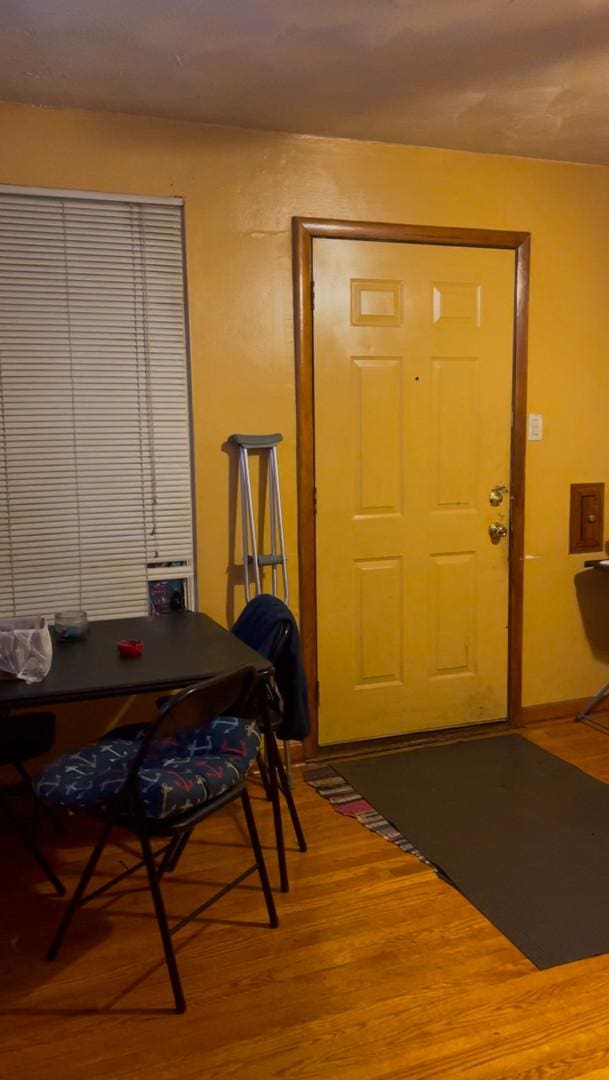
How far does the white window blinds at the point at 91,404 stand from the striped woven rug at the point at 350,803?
37.3 inches

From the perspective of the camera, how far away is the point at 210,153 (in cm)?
298

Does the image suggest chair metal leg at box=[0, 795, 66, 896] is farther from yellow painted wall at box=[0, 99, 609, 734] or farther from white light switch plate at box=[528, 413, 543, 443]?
white light switch plate at box=[528, 413, 543, 443]

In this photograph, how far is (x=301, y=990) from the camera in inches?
77.3

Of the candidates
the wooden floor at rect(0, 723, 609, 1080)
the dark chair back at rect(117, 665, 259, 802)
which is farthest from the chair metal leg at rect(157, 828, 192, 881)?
the dark chair back at rect(117, 665, 259, 802)

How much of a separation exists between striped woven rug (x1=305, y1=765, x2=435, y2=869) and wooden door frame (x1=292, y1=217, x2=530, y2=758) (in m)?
0.15

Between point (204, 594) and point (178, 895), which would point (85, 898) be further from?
point (204, 594)

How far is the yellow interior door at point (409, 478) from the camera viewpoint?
3.25 meters

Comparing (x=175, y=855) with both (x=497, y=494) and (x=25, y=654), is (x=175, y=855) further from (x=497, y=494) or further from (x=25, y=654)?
(x=497, y=494)

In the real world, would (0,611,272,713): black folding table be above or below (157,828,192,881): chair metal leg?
above

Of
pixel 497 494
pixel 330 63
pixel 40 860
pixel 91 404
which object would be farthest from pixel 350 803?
pixel 330 63

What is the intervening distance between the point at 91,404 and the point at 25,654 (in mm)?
1122

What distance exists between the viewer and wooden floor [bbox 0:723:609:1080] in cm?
175

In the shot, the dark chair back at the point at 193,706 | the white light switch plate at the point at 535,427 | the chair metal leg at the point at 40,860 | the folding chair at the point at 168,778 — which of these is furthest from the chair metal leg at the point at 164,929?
the white light switch plate at the point at 535,427

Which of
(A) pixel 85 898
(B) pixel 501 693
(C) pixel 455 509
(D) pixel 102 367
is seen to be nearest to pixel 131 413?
(D) pixel 102 367
